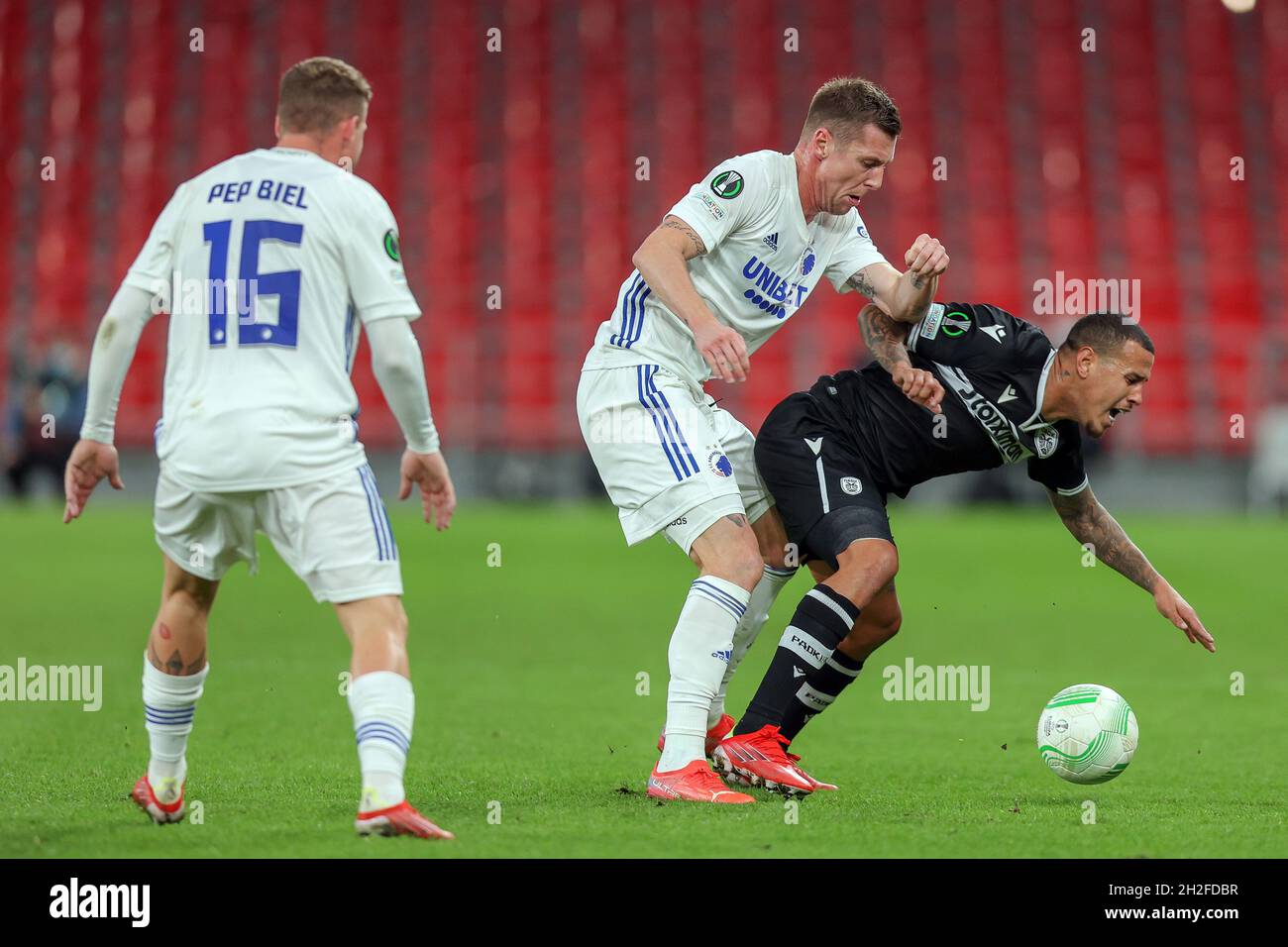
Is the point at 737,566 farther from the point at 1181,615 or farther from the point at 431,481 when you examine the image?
the point at 1181,615

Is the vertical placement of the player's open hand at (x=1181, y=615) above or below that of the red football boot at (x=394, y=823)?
above

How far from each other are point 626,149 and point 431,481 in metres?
20.0

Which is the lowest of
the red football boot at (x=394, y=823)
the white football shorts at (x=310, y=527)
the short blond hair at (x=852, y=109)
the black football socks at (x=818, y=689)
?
the red football boot at (x=394, y=823)

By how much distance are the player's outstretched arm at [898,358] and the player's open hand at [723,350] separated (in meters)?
0.85

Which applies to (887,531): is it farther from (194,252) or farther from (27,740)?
(27,740)

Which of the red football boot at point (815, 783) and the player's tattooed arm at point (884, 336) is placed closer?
the red football boot at point (815, 783)

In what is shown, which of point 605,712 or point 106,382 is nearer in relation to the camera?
point 106,382

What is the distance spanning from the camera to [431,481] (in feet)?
14.8

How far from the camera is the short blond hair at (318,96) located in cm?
450

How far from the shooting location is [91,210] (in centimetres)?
2380

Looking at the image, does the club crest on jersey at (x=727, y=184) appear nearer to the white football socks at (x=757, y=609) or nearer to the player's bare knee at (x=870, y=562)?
the player's bare knee at (x=870, y=562)

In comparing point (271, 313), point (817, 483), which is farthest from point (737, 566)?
point (271, 313)

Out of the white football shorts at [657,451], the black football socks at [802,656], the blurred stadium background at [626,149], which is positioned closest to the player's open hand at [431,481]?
the white football shorts at [657,451]

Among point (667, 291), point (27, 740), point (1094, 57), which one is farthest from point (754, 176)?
point (1094, 57)
